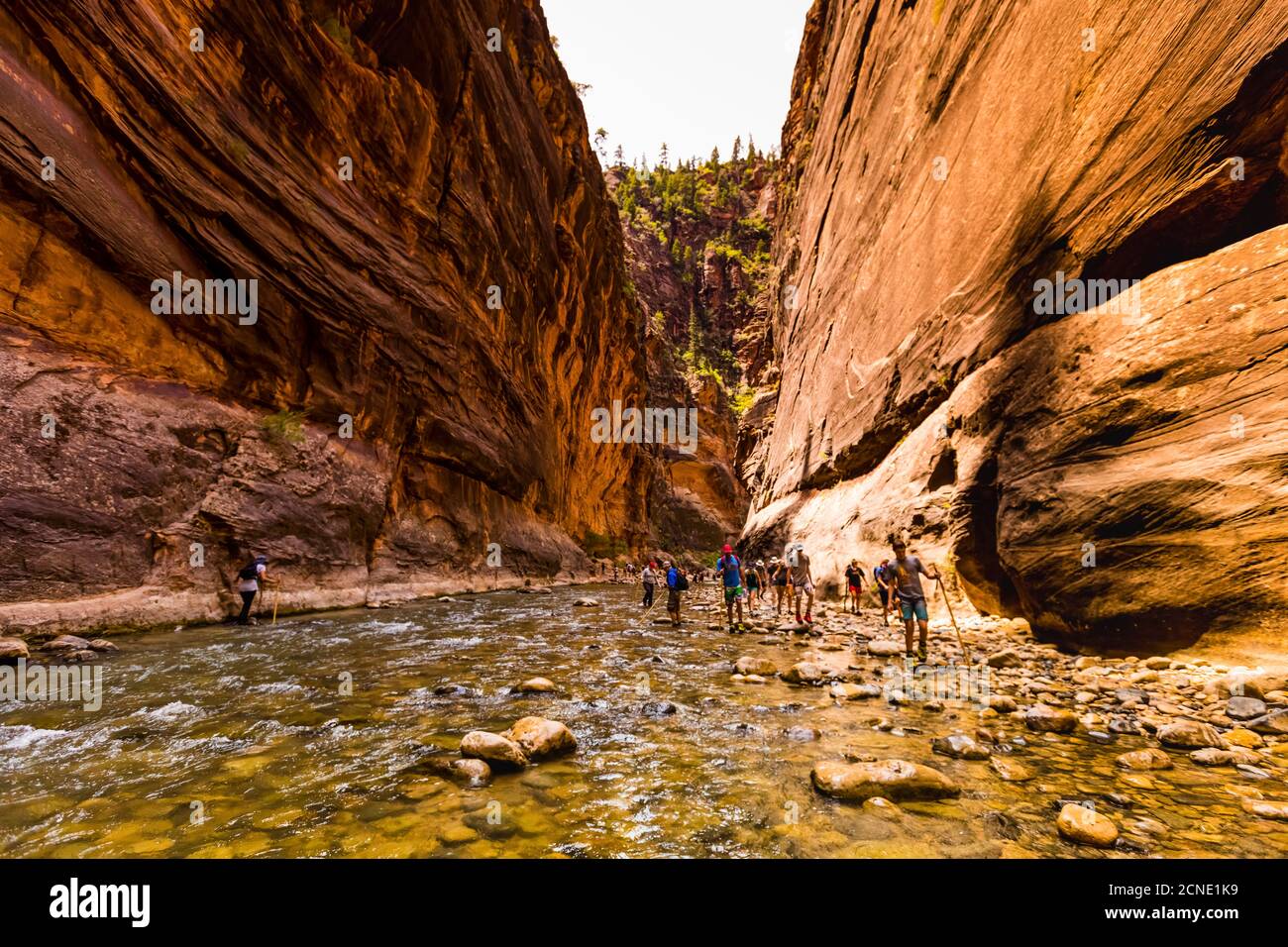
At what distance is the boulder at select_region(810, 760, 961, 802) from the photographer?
133 inches

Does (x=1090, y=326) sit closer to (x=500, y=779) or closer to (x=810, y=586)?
(x=810, y=586)

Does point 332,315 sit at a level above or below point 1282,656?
above

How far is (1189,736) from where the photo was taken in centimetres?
402

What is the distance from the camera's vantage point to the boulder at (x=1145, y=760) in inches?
146

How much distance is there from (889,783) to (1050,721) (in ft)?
7.44

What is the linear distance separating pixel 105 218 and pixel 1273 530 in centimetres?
1847

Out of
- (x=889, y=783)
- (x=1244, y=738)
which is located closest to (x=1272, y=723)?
(x=1244, y=738)

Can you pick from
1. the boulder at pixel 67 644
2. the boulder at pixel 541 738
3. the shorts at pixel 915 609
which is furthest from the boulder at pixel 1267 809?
the boulder at pixel 67 644

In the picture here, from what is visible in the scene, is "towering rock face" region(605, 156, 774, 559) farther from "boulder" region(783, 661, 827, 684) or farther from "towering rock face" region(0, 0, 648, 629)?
"boulder" region(783, 661, 827, 684)

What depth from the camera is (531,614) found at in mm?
14023

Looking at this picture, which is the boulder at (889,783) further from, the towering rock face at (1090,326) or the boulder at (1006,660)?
the towering rock face at (1090,326)

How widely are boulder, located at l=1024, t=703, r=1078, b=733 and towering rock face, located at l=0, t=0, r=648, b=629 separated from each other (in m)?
12.5
